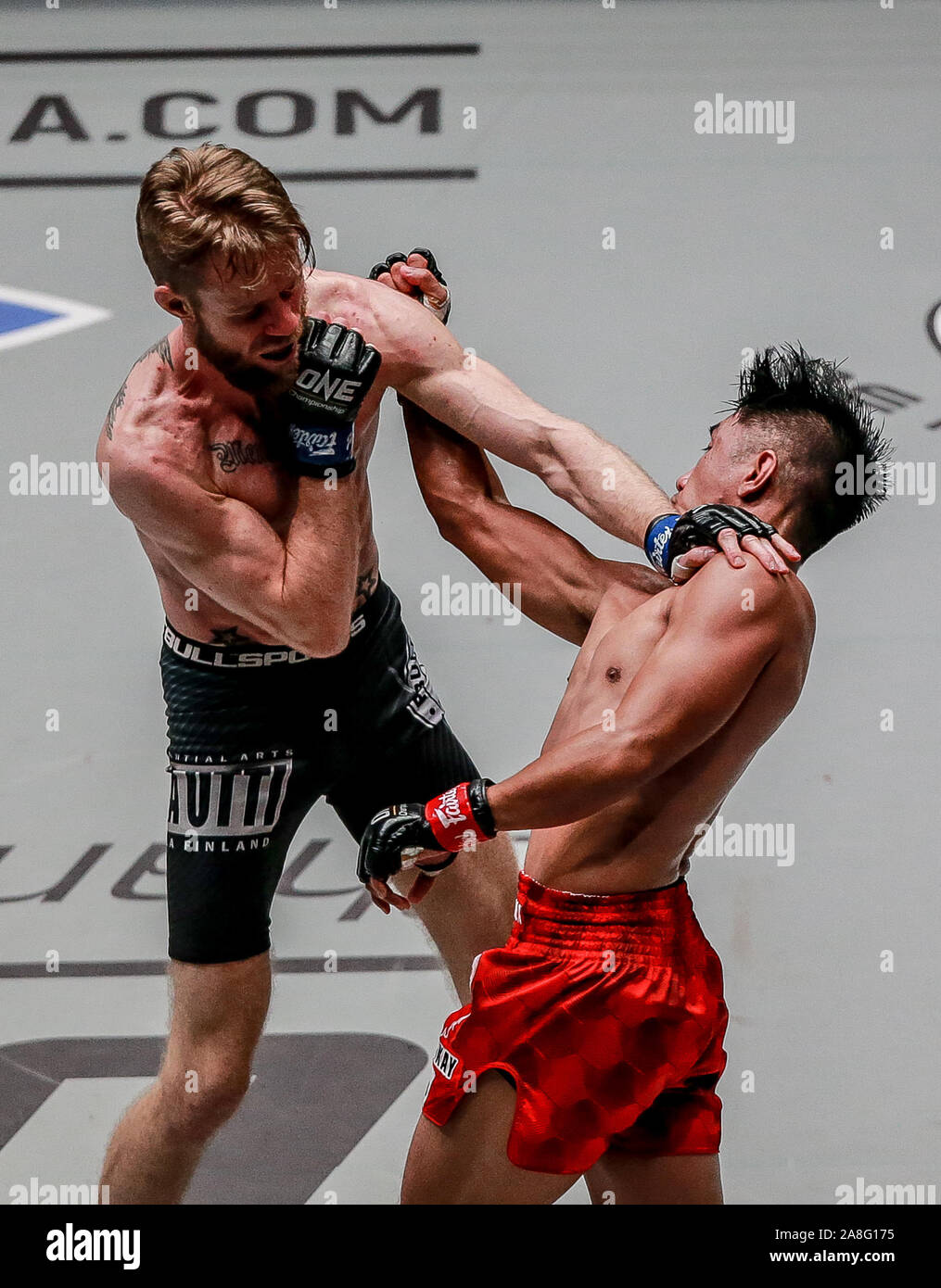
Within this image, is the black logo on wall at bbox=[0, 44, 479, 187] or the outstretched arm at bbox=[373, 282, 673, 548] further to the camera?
the black logo on wall at bbox=[0, 44, 479, 187]

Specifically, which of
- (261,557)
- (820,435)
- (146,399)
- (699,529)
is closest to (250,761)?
(261,557)

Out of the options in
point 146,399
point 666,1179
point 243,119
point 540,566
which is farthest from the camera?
point 243,119

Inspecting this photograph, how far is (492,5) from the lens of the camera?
595cm

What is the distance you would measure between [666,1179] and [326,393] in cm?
139

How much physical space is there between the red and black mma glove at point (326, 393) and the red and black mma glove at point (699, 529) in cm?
54

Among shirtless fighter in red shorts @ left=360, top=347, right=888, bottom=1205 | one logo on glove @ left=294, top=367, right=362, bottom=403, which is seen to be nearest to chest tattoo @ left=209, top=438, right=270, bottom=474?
one logo on glove @ left=294, top=367, right=362, bottom=403

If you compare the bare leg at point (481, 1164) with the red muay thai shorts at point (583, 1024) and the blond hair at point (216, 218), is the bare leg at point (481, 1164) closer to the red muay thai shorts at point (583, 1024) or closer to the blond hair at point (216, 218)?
the red muay thai shorts at point (583, 1024)

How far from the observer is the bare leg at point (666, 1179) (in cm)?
238

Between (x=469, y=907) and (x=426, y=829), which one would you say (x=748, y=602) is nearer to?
(x=426, y=829)

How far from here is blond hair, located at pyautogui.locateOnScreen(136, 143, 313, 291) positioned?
226 centimetres

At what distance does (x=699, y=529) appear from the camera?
229 centimetres

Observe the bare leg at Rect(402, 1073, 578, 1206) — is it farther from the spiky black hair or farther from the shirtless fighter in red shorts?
the spiky black hair

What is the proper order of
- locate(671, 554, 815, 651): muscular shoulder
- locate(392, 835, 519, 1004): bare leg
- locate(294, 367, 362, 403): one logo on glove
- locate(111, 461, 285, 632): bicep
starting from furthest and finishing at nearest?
locate(392, 835, 519, 1004): bare leg → locate(111, 461, 285, 632): bicep → locate(294, 367, 362, 403): one logo on glove → locate(671, 554, 815, 651): muscular shoulder

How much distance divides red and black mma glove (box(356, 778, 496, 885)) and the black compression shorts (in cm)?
49
